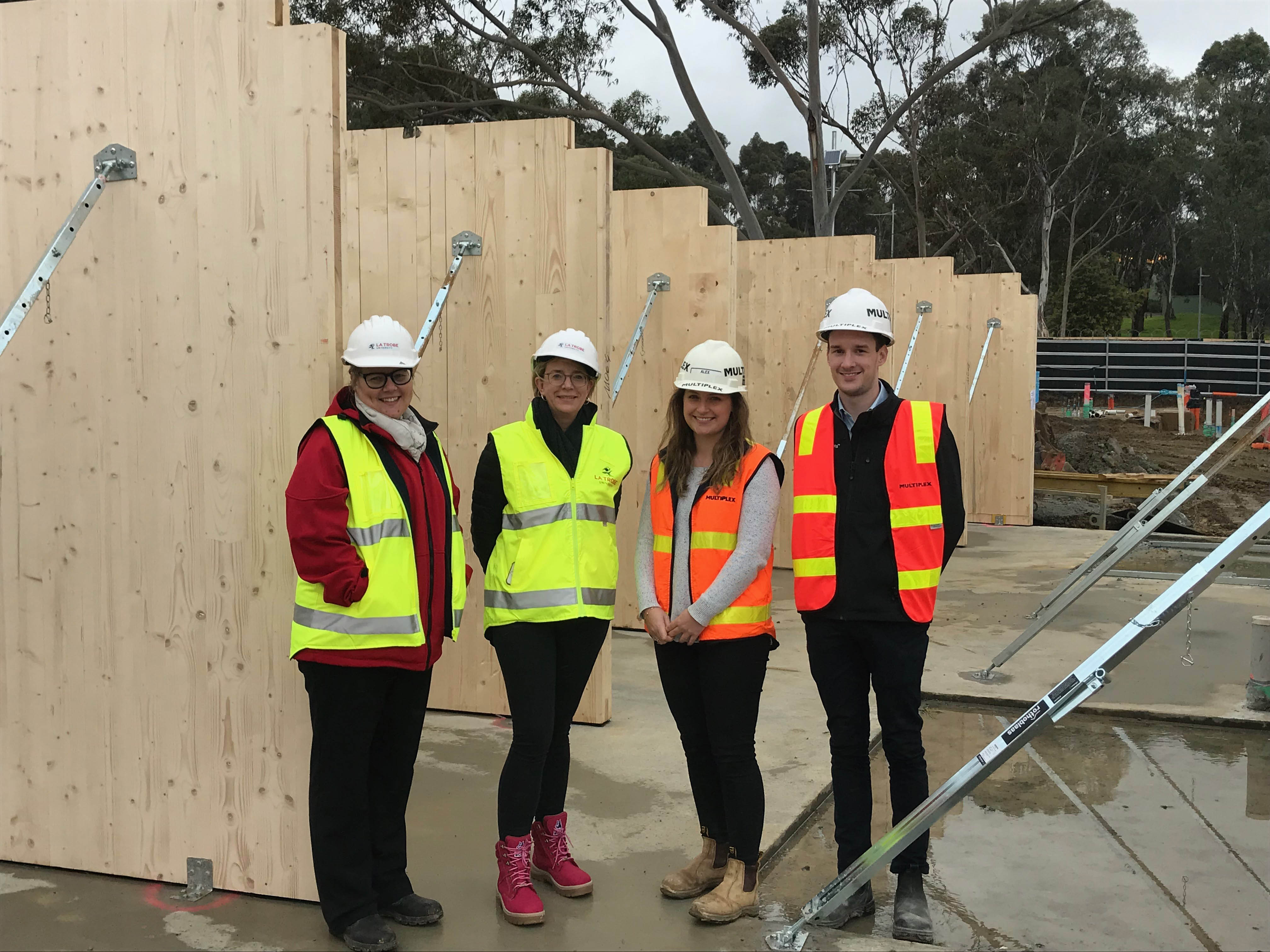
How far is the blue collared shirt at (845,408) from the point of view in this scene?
3402mm

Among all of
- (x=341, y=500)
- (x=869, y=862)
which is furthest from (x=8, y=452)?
(x=869, y=862)

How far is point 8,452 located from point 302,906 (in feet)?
5.50

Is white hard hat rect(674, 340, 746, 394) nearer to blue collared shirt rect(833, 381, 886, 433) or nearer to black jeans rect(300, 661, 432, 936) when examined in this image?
blue collared shirt rect(833, 381, 886, 433)

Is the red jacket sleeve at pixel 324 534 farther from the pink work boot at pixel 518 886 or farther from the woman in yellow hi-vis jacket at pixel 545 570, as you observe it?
the pink work boot at pixel 518 886

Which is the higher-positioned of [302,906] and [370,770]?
[370,770]

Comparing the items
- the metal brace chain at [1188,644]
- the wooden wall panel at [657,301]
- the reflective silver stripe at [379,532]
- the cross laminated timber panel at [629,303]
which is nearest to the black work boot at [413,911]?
the reflective silver stripe at [379,532]

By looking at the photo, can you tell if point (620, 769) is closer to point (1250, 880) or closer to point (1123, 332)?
point (1250, 880)

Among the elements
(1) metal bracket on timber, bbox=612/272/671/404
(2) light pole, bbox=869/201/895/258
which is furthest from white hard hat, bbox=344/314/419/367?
(2) light pole, bbox=869/201/895/258

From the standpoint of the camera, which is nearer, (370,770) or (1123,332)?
(370,770)

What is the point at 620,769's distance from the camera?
486cm

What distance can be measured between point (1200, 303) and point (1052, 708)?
159ft

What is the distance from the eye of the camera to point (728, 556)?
133 inches

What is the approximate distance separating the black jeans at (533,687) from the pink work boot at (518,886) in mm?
35

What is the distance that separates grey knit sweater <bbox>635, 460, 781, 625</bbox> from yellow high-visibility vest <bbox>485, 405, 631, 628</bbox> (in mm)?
122
